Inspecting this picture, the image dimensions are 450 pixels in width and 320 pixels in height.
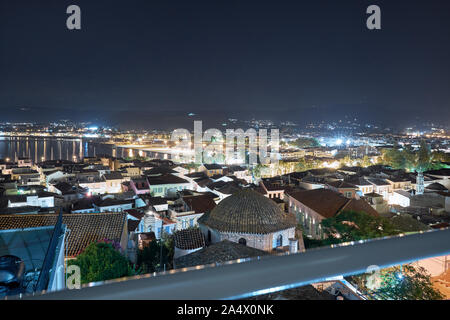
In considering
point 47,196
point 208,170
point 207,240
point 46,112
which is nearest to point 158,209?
point 47,196

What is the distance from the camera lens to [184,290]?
1.71 feet

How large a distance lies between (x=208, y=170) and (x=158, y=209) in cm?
1334

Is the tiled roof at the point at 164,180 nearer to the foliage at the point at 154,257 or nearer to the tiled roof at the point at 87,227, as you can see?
the foliage at the point at 154,257

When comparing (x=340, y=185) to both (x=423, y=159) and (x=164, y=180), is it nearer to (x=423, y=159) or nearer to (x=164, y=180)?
(x=164, y=180)

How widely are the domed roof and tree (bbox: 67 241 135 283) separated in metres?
3.44

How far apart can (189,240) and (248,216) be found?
1.71 m

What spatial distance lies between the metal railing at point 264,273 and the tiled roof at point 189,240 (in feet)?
26.0

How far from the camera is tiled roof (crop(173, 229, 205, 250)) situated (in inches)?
326

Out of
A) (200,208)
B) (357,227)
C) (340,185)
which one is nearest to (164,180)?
(200,208)

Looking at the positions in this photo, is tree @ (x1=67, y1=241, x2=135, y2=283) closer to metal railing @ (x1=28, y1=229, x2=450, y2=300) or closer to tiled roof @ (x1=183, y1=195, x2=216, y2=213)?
metal railing @ (x1=28, y1=229, x2=450, y2=300)

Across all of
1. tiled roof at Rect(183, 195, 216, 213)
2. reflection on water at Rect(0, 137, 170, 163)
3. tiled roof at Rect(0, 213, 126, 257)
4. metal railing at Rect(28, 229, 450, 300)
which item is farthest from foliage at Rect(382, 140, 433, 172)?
reflection on water at Rect(0, 137, 170, 163)

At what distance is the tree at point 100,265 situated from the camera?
5.12 m

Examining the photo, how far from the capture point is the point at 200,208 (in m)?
13.9
